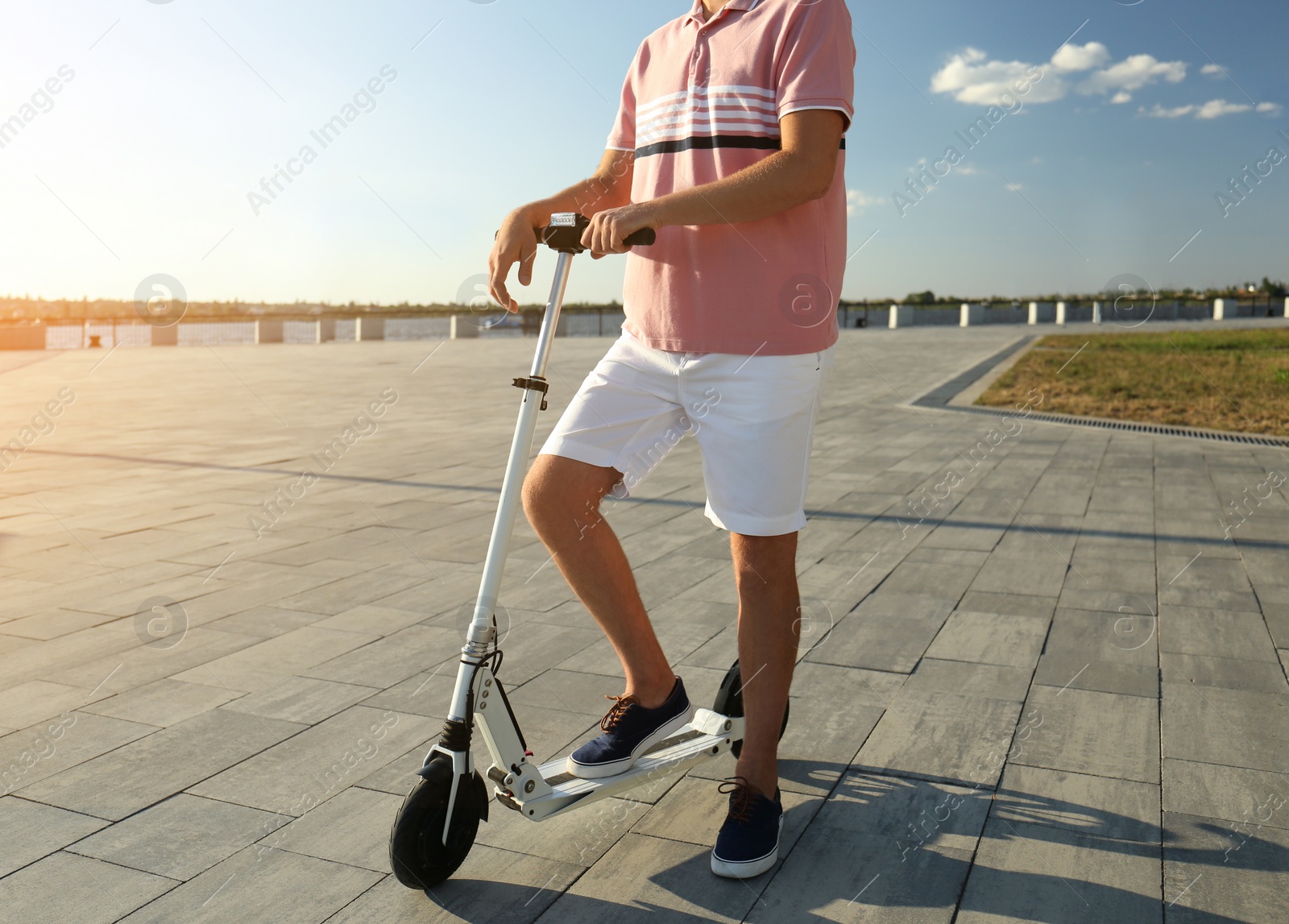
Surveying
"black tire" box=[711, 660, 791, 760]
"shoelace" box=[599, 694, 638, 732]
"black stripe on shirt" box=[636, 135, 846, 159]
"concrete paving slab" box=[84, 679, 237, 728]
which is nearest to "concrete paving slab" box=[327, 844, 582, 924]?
"shoelace" box=[599, 694, 638, 732]

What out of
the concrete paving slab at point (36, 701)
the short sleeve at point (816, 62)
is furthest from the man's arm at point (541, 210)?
the concrete paving slab at point (36, 701)

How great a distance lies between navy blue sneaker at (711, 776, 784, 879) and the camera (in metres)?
2.00

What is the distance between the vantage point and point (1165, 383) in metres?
12.7

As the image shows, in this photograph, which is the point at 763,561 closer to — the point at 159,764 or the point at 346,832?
the point at 346,832

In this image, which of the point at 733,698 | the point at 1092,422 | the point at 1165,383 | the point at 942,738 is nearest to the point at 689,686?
the point at 733,698

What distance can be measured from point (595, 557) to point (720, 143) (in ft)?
3.04

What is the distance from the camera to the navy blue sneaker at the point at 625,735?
2227 millimetres

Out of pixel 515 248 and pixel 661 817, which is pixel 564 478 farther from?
pixel 661 817

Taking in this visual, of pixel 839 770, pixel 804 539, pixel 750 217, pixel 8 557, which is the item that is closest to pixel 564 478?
pixel 750 217

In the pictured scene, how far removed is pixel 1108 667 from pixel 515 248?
7.75 ft

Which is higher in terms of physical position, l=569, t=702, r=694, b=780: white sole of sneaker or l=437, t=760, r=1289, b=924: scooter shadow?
l=569, t=702, r=694, b=780: white sole of sneaker

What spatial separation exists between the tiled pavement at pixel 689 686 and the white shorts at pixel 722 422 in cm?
75

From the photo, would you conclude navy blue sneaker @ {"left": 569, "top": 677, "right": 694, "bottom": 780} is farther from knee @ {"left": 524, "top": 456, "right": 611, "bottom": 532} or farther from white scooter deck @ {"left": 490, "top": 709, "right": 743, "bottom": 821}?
knee @ {"left": 524, "top": 456, "right": 611, "bottom": 532}

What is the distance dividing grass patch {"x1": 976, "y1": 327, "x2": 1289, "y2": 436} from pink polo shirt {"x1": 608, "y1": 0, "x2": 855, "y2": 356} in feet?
27.1
